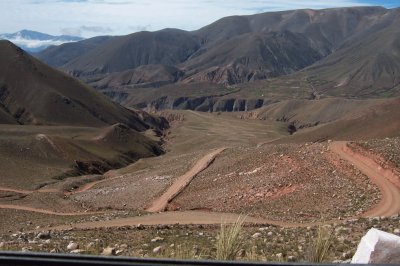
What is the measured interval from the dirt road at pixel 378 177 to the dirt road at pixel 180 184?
35.5 ft

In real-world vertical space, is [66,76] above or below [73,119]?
above

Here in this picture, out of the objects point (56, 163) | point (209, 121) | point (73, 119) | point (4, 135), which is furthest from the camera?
point (209, 121)

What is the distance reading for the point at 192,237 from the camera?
17.8 meters

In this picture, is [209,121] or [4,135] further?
[209,121]

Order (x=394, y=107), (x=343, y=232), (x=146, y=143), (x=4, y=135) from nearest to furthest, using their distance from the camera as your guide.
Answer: (x=343, y=232) < (x=4, y=135) < (x=394, y=107) < (x=146, y=143)

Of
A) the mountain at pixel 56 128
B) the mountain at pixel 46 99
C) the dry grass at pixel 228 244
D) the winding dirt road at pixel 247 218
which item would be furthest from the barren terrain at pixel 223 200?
the mountain at pixel 46 99

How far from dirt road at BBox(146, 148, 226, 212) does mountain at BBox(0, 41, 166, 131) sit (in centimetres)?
9068

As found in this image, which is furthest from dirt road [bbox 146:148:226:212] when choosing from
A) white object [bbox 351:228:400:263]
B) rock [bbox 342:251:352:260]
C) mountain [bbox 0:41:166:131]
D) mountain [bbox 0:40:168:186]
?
mountain [bbox 0:41:166:131]

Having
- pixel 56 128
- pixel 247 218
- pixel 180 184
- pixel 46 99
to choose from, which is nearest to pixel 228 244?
pixel 247 218

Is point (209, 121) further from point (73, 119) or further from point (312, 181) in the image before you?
point (312, 181)

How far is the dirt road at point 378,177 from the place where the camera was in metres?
25.0

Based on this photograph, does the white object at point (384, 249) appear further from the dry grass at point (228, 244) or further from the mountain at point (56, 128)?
the mountain at point (56, 128)

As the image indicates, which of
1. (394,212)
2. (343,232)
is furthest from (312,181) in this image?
(343,232)

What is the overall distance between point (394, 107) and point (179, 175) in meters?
63.8
